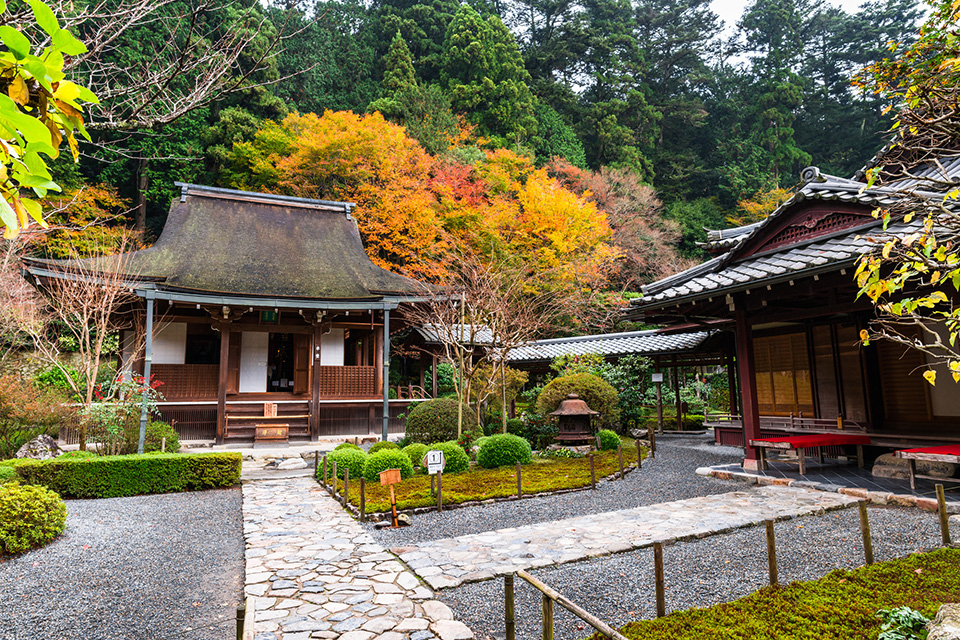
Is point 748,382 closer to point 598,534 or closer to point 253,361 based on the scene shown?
point 598,534

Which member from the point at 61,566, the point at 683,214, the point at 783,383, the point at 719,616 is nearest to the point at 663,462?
the point at 783,383

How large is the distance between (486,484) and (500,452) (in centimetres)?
158

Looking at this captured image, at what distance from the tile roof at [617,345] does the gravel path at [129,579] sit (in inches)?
390

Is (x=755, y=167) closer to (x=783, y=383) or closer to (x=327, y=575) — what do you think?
(x=783, y=383)

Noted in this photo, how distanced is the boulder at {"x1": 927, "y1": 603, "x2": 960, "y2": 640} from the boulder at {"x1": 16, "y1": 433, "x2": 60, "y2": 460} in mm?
12876

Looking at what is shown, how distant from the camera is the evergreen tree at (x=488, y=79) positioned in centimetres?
2941

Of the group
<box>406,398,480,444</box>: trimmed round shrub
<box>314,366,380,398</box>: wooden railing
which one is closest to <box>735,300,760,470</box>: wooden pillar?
<box>406,398,480,444</box>: trimmed round shrub

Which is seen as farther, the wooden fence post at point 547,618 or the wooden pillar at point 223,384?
the wooden pillar at point 223,384

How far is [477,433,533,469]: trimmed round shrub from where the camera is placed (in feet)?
33.9

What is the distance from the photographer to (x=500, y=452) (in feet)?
34.0

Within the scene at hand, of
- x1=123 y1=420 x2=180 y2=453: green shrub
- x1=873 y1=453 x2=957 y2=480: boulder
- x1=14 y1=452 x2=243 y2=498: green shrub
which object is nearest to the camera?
x1=873 y1=453 x2=957 y2=480: boulder

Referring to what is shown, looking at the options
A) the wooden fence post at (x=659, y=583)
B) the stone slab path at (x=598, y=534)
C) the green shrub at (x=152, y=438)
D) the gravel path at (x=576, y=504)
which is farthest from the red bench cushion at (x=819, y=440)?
the green shrub at (x=152, y=438)

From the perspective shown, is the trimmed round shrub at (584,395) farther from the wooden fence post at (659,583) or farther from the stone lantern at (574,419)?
the wooden fence post at (659,583)

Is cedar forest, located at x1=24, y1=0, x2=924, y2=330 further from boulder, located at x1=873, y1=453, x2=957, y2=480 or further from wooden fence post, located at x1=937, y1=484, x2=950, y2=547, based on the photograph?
wooden fence post, located at x1=937, y1=484, x2=950, y2=547
